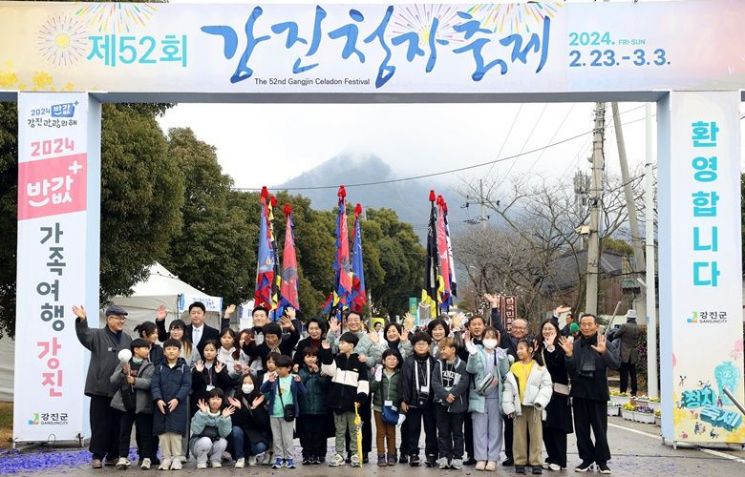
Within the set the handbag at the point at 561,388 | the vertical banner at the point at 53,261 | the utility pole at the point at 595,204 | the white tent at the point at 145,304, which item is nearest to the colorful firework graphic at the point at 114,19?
the vertical banner at the point at 53,261

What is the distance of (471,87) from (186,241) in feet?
74.6

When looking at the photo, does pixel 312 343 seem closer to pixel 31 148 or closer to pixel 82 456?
pixel 82 456

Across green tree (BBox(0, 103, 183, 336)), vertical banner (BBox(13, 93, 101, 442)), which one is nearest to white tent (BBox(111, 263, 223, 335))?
green tree (BBox(0, 103, 183, 336))

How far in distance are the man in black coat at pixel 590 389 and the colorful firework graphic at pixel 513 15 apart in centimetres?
405

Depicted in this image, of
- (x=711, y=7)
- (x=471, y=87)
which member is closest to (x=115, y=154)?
(x=471, y=87)

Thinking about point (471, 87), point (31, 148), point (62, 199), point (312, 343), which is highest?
point (471, 87)

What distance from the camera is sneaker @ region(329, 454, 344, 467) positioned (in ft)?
30.2

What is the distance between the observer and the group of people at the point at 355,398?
8.96 m

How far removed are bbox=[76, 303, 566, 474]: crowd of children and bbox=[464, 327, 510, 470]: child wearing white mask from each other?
0.04ft

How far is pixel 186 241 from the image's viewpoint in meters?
31.6

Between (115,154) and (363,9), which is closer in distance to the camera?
(363,9)

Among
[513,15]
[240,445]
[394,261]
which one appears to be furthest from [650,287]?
[394,261]

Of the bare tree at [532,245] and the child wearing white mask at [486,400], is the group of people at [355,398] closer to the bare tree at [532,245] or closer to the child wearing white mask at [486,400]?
the child wearing white mask at [486,400]

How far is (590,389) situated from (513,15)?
486cm
